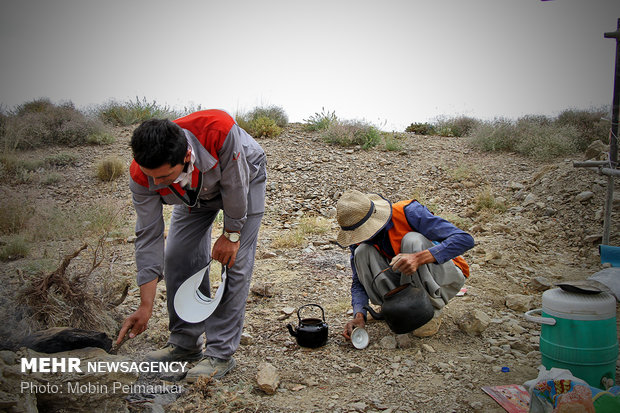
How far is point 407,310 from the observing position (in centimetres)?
253

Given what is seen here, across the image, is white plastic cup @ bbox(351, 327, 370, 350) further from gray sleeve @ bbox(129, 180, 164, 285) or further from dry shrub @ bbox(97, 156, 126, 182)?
dry shrub @ bbox(97, 156, 126, 182)

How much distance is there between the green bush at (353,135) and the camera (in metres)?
9.90

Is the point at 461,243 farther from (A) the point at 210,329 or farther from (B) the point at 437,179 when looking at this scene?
(B) the point at 437,179

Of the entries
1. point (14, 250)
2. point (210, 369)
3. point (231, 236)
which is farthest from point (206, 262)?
point (14, 250)

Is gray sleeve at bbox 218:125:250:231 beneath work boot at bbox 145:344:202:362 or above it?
above

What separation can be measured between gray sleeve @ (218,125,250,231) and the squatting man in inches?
28.2

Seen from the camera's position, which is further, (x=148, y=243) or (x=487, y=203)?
(x=487, y=203)

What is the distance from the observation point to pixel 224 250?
7.57 feet

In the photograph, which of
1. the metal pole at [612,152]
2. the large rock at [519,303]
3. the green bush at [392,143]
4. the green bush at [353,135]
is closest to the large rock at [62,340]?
the large rock at [519,303]

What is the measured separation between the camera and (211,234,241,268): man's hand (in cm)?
230

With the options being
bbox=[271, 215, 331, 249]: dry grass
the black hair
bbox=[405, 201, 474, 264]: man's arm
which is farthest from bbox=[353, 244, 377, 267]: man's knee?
bbox=[271, 215, 331, 249]: dry grass

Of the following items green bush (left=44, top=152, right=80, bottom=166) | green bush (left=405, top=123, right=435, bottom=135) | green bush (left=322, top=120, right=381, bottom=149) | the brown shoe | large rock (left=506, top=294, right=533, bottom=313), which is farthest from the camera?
green bush (left=405, top=123, right=435, bottom=135)

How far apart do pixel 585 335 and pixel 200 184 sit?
81.9 inches

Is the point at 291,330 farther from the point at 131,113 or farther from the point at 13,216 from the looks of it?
the point at 131,113
